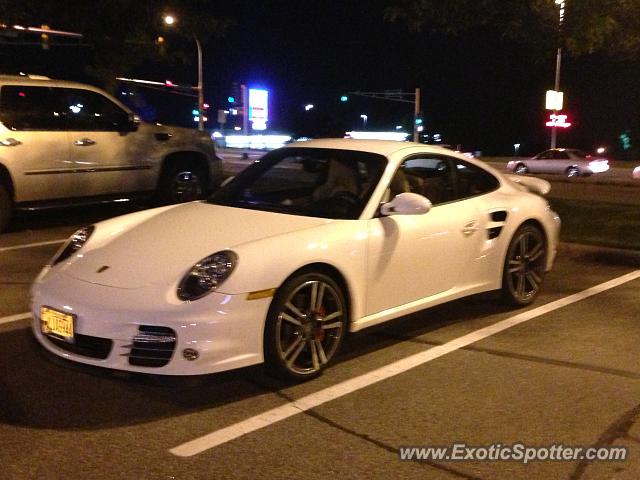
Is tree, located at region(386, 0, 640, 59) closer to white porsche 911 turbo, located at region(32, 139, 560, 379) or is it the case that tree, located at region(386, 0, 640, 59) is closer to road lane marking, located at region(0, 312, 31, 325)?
white porsche 911 turbo, located at region(32, 139, 560, 379)

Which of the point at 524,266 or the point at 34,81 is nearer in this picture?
the point at 524,266

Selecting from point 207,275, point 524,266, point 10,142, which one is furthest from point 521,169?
point 207,275

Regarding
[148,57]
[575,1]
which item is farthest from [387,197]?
[148,57]

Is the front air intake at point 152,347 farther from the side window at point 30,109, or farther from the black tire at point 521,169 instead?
the black tire at point 521,169

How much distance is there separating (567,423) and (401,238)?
170cm

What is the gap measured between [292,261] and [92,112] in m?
6.66

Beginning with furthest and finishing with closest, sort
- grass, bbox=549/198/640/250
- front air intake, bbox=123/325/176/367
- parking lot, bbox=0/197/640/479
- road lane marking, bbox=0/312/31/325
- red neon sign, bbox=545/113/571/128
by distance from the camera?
red neon sign, bbox=545/113/571/128 < grass, bbox=549/198/640/250 < road lane marking, bbox=0/312/31/325 < front air intake, bbox=123/325/176/367 < parking lot, bbox=0/197/640/479

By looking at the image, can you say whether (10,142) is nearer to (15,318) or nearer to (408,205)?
(15,318)

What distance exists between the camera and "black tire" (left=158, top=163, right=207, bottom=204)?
11.1 meters

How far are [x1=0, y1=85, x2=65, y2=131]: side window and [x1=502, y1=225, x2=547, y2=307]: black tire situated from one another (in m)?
6.32

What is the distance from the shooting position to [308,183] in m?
5.92

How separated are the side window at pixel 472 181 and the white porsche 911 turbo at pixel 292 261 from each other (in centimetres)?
1

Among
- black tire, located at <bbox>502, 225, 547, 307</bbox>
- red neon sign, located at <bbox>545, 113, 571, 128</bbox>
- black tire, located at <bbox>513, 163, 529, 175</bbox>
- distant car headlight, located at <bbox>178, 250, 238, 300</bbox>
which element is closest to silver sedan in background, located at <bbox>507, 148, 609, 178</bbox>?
black tire, located at <bbox>513, 163, 529, 175</bbox>

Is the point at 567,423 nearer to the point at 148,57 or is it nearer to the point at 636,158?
the point at 148,57
